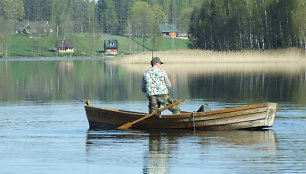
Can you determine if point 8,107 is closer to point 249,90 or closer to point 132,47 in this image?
point 249,90

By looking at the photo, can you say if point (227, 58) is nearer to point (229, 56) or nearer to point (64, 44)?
point (229, 56)

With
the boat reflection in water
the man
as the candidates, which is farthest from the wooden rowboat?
the man

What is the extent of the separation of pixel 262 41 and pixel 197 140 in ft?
240

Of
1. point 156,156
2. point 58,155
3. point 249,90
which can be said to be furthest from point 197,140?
point 249,90

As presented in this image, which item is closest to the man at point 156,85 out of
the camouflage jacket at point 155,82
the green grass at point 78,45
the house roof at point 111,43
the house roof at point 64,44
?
the camouflage jacket at point 155,82

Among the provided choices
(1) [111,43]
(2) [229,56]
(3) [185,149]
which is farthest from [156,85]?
(1) [111,43]

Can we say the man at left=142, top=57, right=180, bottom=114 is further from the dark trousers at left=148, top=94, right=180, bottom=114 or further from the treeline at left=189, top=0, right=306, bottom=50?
the treeline at left=189, top=0, right=306, bottom=50

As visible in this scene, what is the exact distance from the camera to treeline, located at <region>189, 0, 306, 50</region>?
80.6m

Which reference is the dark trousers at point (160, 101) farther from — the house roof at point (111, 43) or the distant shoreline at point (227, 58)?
the house roof at point (111, 43)

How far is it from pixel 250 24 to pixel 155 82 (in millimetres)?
74848

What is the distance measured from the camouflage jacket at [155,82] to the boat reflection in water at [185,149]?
1.27 m

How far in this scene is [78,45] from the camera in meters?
184

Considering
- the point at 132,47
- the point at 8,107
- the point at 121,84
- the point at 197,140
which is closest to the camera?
the point at 197,140

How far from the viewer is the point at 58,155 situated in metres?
14.2
